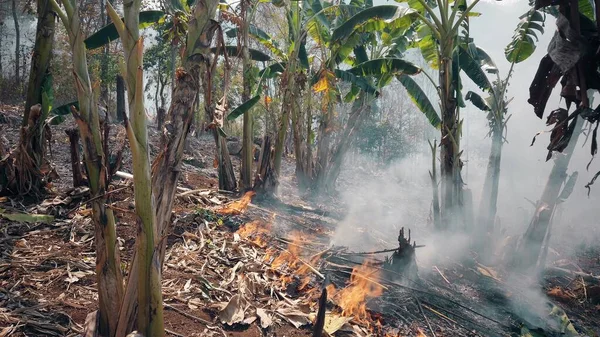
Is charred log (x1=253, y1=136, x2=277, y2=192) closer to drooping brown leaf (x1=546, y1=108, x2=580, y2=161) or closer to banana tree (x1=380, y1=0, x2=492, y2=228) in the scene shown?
banana tree (x1=380, y1=0, x2=492, y2=228)

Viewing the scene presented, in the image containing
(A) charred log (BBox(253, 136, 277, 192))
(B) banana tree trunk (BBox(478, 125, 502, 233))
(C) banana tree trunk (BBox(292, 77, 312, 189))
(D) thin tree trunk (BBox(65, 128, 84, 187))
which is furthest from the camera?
(C) banana tree trunk (BBox(292, 77, 312, 189))

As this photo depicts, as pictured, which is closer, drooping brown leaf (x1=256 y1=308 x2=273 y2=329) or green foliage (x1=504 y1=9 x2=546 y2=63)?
drooping brown leaf (x1=256 y1=308 x2=273 y2=329)

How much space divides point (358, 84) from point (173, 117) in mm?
8796

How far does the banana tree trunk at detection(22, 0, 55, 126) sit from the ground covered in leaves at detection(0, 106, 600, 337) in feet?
4.40

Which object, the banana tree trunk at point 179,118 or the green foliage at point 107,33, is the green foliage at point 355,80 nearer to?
the green foliage at point 107,33

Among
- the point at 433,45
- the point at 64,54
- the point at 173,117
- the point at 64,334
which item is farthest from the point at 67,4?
the point at 64,54

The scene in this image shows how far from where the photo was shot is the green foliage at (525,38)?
8.95 metres

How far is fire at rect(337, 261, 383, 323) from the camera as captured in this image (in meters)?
4.52

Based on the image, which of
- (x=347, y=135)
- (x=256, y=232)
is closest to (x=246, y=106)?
(x=256, y=232)

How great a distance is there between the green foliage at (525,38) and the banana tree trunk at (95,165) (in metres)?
9.23

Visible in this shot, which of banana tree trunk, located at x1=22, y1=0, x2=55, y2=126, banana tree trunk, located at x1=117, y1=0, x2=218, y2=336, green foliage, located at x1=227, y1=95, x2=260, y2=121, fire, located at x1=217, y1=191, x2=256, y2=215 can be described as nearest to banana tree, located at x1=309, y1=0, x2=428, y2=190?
green foliage, located at x1=227, y1=95, x2=260, y2=121

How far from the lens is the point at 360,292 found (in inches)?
197

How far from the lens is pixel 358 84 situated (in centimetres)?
1068

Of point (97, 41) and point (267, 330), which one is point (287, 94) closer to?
point (97, 41)
